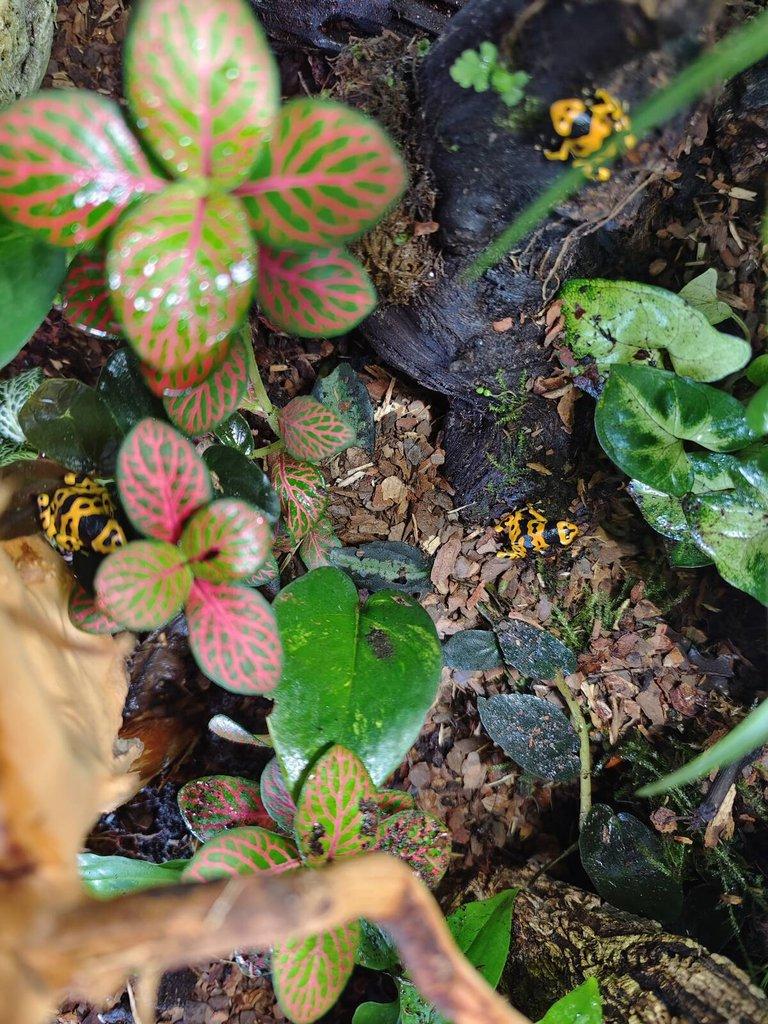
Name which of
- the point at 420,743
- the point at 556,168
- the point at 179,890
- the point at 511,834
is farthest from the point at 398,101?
the point at 511,834

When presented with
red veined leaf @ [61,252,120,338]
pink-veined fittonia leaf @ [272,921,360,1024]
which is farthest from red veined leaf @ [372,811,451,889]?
red veined leaf @ [61,252,120,338]

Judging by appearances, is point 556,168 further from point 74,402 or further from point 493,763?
point 493,763

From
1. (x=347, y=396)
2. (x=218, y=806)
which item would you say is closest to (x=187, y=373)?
(x=347, y=396)

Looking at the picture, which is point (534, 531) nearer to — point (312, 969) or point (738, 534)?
point (738, 534)

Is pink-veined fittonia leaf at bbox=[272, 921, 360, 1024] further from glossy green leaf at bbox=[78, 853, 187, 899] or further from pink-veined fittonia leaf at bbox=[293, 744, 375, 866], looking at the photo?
glossy green leaf at bbox=[78, 853, 187, 899]

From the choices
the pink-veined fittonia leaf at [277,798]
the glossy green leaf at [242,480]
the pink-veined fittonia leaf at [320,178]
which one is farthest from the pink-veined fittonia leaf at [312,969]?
the pink-veined fittonia leaf at [320,178]

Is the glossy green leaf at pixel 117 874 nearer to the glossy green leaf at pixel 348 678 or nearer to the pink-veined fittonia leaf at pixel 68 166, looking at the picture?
the glossy green leaf at pixel 348 678

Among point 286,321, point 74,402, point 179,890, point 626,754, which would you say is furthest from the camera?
point 626,754
